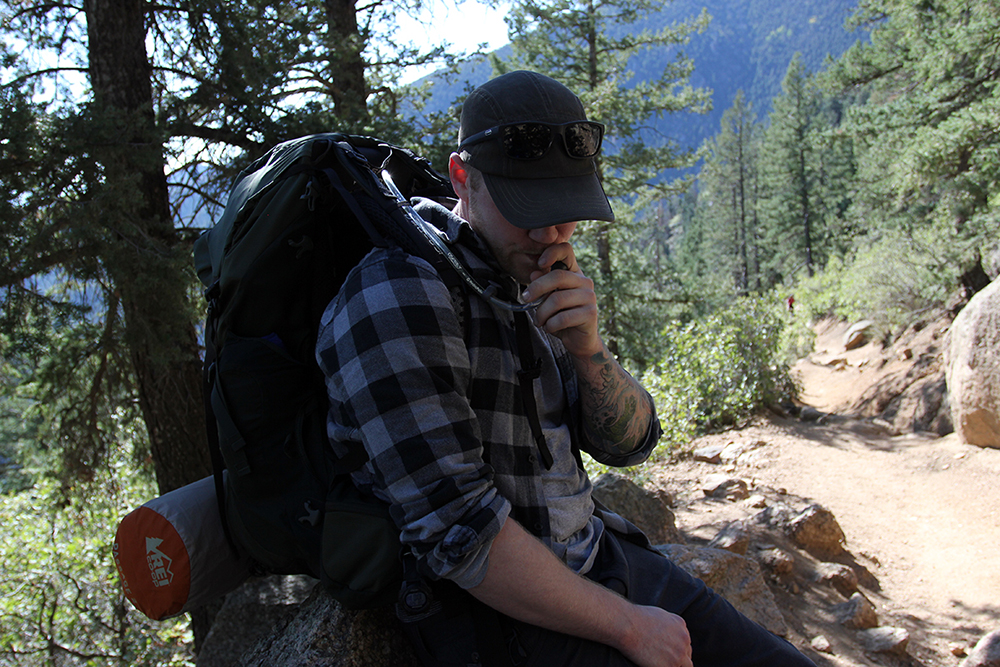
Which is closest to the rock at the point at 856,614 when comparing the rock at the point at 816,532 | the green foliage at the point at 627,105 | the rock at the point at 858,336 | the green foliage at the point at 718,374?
the rock at the point at 816,532

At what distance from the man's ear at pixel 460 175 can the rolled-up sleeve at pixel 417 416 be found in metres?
0.40

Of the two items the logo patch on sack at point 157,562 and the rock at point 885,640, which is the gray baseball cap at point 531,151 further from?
the rock at point 885,640

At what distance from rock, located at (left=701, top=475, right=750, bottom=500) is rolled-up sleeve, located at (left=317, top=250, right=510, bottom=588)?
5.20 metres

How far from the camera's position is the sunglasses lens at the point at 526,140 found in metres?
1.61

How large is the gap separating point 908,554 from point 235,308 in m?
6.08

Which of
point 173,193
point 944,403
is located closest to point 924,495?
point 944,403

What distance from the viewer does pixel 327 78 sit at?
6508 mm

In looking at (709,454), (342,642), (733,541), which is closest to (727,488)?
(709,454)

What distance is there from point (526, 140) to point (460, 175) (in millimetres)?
222

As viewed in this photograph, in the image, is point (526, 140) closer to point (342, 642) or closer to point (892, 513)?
point (342, 642)

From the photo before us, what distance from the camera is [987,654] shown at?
11.1ft

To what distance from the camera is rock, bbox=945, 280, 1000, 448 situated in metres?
7.16

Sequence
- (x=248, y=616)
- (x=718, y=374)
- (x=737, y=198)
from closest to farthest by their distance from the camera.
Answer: (x=248, y=616) → (x=718, y=374) → (x=737, y=198)

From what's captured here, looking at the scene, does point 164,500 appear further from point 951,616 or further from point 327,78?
point 327,78
